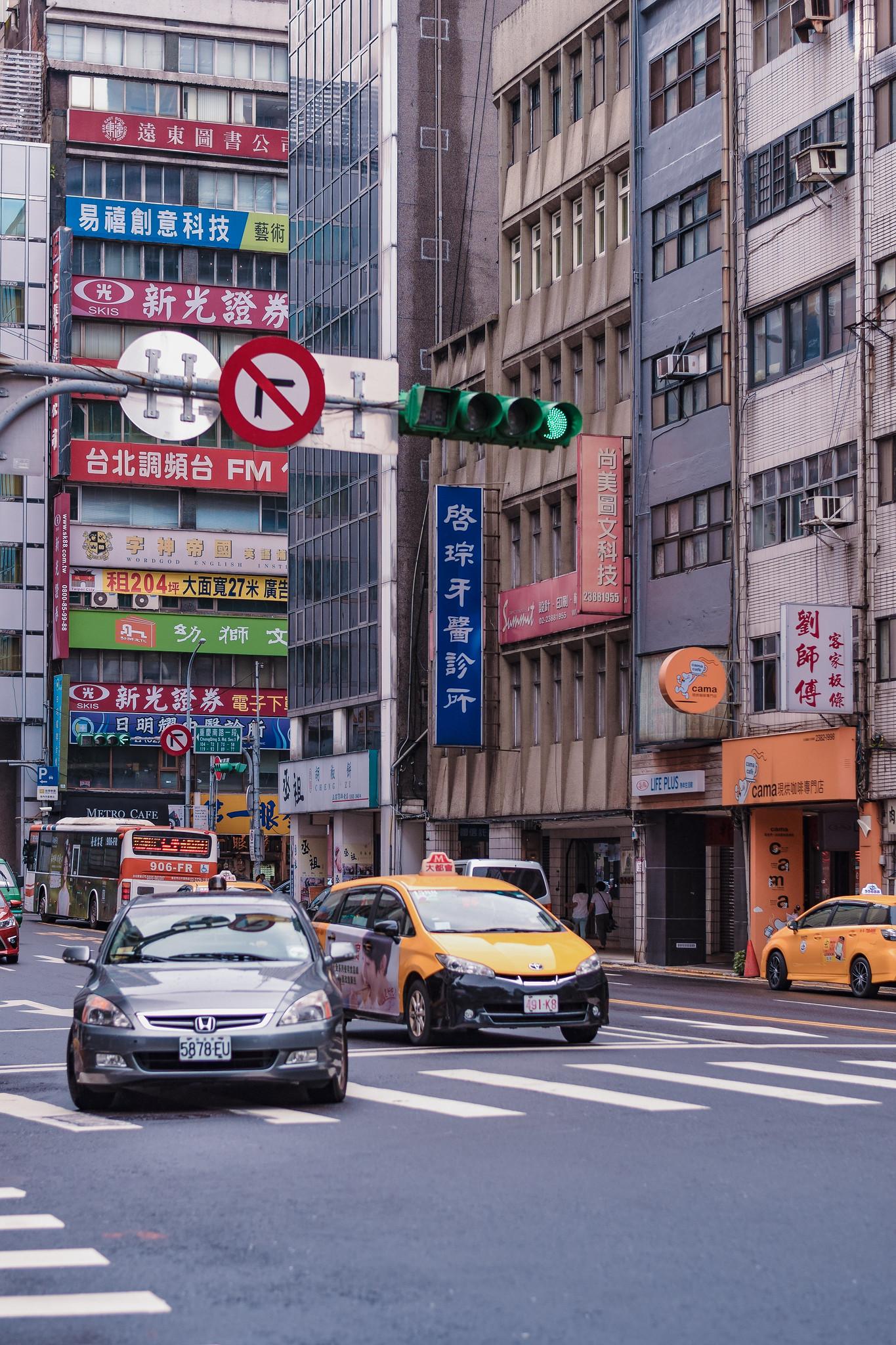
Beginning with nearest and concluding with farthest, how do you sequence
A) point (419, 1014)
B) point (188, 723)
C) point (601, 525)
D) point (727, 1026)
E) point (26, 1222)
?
point (26, 1222) < point (419, 1014) < point (727, 1026) < point (601, 525) < point (188, 723)

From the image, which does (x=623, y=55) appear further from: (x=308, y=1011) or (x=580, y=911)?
(x=308, y=1011)

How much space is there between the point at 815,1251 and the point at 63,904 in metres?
58.6

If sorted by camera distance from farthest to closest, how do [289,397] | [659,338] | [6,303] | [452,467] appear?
[6,303]
[452,467]
[659,338]
[289,397]

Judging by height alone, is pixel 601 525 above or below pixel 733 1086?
above

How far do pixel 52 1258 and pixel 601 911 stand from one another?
42018 mm

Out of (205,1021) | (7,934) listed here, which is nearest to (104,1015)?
(205,1021)

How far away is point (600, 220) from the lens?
167 ft

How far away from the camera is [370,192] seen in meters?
67.1

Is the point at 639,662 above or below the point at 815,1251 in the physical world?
above

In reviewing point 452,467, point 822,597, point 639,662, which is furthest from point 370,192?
point 822,597

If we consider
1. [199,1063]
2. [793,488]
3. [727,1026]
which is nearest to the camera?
[199,1063]

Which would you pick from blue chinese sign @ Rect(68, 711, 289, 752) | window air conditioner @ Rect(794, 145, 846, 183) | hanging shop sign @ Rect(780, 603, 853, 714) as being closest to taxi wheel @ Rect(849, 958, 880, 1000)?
hanging shop sign @ Rect(780, 603, 853, 714)

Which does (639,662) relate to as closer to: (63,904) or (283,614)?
(63,904)

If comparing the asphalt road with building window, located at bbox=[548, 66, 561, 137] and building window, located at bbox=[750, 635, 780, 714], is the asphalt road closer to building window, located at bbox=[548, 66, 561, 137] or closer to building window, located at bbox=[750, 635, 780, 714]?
building window, located at bbox=[750, 635, 780, 714]
